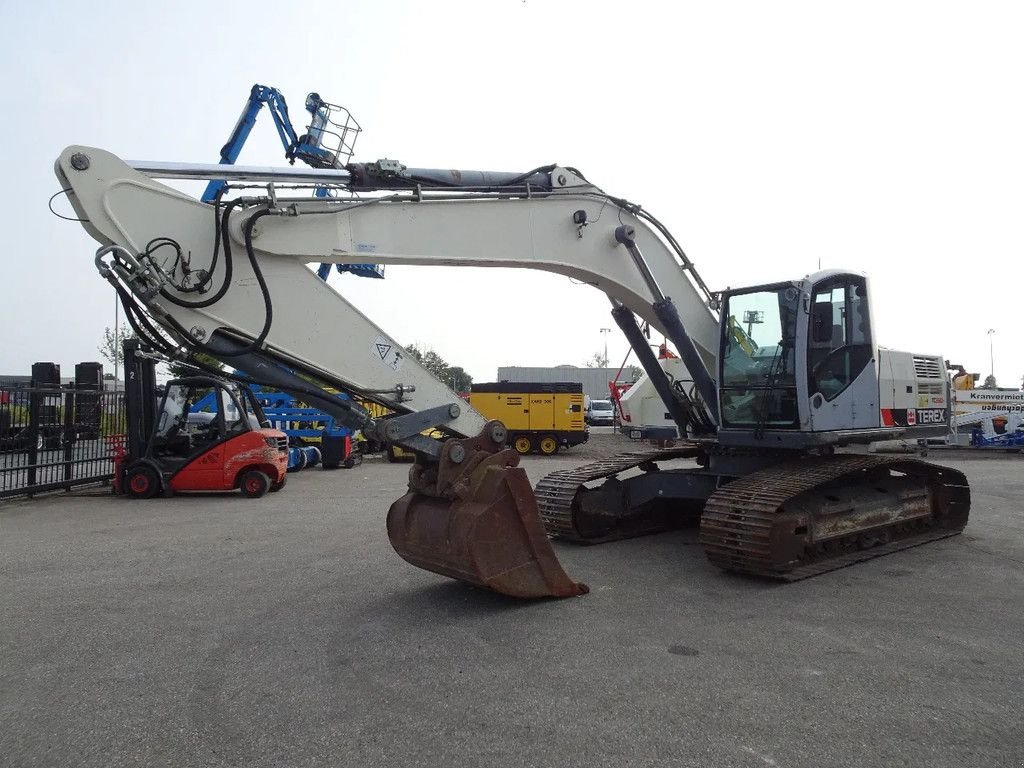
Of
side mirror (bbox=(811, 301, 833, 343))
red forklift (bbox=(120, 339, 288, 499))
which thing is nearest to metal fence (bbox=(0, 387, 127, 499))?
red forklift (bbox=(120, 339, 288, 499))

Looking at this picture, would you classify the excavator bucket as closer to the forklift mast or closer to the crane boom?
the crane boom

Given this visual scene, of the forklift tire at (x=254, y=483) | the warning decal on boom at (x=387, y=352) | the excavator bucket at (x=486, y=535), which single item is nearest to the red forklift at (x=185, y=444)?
the forklift tire at (x=254, y=483)

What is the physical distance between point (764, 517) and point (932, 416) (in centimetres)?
369

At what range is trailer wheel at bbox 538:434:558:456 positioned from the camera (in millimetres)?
23125

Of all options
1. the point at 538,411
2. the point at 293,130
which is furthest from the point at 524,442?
the point at 293,130

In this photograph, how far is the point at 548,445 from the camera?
2316cm

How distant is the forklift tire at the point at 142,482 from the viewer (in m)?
12.2

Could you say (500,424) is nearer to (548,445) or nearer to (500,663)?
(500,663)

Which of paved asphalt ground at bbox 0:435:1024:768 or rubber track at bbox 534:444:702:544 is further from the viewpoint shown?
rubber track at bbox 534:444:702:544

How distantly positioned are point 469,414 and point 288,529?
4.58 meters

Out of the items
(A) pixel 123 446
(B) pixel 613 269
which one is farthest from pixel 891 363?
(A) pixel 123 446

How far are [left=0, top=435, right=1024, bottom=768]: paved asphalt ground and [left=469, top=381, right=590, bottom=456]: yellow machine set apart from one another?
15.4 meters

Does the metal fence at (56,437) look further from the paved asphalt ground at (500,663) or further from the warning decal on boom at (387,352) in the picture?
the warning decal on boom at (387,352)

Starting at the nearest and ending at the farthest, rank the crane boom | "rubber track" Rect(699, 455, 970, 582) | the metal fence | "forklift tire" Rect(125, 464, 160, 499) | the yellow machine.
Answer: the crane boom → "rubber track" Rect(699, 455, 970, 582) → the metal fence → "forklift tire" Rect(125, 464, 160, 499) → the yellow machine
